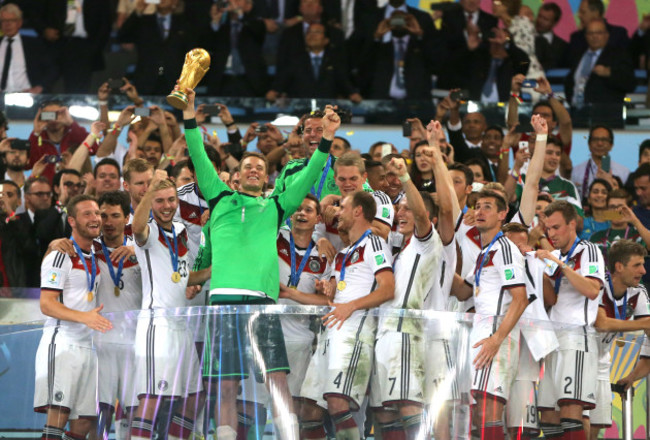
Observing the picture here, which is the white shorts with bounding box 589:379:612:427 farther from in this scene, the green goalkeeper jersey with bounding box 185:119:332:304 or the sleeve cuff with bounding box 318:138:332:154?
the sleeve cuff with bounding box 318:138:332:154

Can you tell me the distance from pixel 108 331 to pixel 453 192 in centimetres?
287

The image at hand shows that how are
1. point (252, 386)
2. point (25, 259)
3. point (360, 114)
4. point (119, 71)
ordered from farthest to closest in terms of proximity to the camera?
point (119, 71) < point (360, 114) < point (25, 259) < point (252, 386)

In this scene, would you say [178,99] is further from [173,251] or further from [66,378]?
[66,378]

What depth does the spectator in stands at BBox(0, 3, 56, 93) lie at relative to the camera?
1370 centimetres

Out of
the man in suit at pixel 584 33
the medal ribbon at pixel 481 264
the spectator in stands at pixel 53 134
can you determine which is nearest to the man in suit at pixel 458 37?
the man in suit at pixel 584 33

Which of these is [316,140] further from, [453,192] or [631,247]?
[631,247]

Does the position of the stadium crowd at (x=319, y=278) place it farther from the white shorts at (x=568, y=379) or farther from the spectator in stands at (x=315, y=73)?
the spectator in stands at (x=315, y=73)

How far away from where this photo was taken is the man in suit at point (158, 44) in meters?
13.6

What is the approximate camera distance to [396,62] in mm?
A: 13766

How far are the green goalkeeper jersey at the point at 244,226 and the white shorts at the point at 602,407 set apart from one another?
7.78ft

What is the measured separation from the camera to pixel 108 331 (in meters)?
7.74

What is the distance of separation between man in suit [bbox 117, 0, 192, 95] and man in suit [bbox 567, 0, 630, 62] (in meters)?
4.65

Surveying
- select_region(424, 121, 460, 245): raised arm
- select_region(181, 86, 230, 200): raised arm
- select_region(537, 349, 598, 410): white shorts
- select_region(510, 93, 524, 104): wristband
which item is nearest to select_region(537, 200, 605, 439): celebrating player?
select_region(537, 349, 598, 410): white shorts

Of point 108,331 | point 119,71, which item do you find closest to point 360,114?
point 119,71
